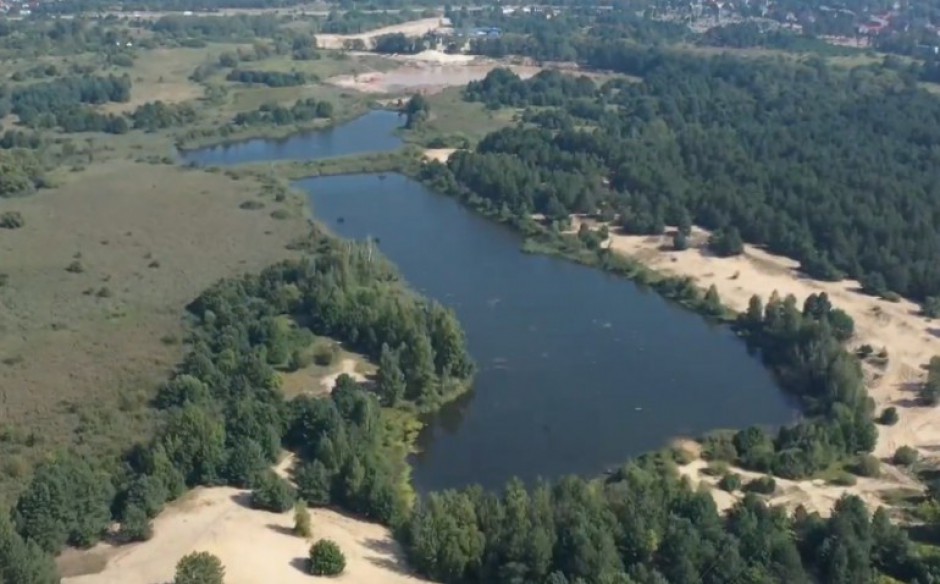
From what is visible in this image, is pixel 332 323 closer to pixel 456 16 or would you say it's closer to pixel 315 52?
pixel 315 52

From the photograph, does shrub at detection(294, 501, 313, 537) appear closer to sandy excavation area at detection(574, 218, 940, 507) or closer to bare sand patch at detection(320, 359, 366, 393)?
bare sand patch at detection(320, 359, 366, 393)

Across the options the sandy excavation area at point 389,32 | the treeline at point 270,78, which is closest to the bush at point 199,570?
the treeline at point 270,78


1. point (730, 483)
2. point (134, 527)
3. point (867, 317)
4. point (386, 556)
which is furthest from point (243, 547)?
point (867, 317)

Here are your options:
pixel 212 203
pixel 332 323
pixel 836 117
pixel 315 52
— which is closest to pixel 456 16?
pixel 315 52

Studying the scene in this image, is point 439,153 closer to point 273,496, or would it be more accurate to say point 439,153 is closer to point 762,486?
point 762,486

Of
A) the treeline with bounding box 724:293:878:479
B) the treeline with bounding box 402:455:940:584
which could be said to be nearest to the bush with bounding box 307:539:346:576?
the treeline with bounding box 402:455:940:584

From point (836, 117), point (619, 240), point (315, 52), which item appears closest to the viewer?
point (619, 240)
